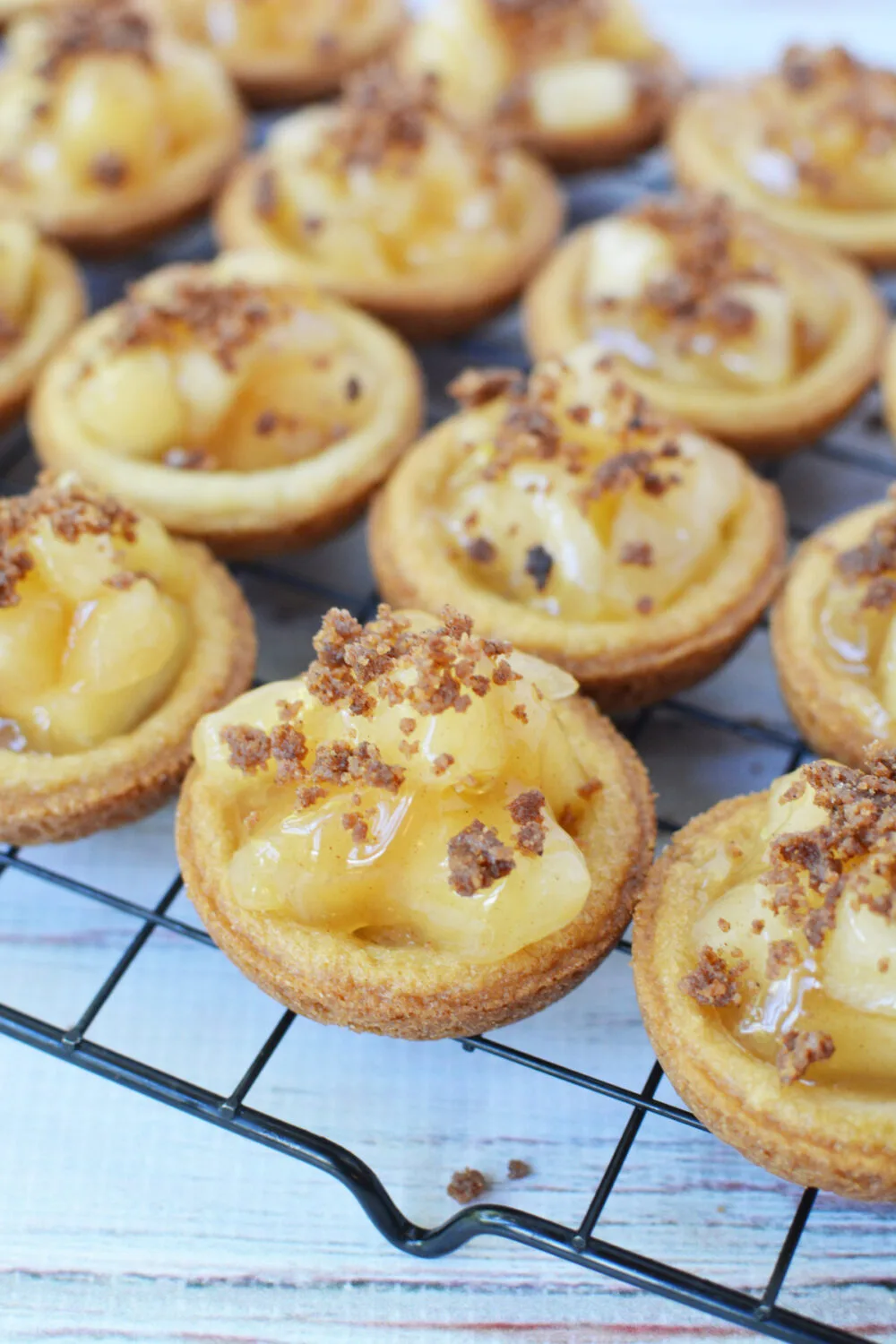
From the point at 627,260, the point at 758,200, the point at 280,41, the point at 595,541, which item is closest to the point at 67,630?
the point at 595,541

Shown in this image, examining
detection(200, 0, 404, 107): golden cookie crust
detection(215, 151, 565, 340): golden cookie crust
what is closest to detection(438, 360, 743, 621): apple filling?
detection(215, 151, 565, 340): golden cookie crust

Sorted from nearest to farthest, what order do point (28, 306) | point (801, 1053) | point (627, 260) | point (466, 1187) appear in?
point (801, 1053), point (466, 1187), point (627, 260), point (28, 306)

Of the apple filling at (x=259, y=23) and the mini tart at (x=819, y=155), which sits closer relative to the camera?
the mini tart at (x=819, y=155)

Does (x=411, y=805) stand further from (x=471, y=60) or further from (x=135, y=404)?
(x=471, y=60)

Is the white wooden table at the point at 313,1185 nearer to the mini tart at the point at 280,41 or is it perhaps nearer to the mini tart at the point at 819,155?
the mini tart at the point at 819,155

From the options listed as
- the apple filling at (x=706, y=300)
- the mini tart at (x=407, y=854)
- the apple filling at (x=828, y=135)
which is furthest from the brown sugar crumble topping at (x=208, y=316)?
the apple filling at (x=828, y=135)

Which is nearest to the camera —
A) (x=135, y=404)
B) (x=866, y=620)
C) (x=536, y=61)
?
(x=866, y=620)
